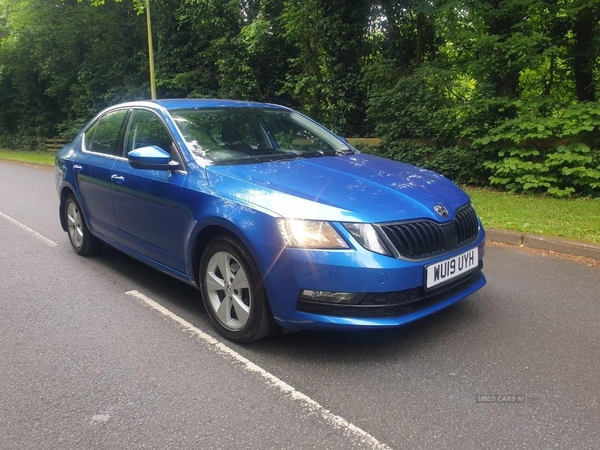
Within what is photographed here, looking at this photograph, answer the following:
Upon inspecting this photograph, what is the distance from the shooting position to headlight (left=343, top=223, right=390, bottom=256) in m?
2.95

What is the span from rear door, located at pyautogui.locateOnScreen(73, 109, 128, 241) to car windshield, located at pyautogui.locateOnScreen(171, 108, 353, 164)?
996mm

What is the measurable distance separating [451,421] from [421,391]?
303 mm

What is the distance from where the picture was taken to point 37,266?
17.8 ft

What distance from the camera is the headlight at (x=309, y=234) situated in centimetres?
296

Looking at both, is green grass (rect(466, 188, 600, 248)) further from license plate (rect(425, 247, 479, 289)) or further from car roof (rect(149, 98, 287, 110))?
car roof (rect(149, 98, 287, 110))

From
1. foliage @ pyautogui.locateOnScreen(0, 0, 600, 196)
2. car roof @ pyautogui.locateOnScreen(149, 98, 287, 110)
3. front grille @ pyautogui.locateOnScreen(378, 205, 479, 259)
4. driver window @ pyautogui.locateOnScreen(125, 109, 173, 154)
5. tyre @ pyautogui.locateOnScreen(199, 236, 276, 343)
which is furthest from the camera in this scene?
foliage @ pyautogui.locateOnScreen(0, 0, 600, 196)

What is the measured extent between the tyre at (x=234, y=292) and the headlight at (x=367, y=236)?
665 millimetres

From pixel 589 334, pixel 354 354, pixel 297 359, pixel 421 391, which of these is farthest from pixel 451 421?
pixel 589 334

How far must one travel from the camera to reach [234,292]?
11.2 ft

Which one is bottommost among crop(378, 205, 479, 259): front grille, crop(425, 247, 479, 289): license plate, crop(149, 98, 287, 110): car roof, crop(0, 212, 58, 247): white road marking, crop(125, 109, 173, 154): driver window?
crop(0, 212, 58, 247): white road marking

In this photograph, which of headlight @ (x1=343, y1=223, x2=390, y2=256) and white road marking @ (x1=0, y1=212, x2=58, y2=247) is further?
white road marking @ (x1=0, y1=212, x2=58, y2=247)

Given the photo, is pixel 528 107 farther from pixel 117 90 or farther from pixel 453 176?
pixel 117 90

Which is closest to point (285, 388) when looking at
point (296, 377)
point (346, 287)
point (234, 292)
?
point (296, 377)

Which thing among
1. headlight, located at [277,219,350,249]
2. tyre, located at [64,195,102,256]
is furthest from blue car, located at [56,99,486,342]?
tyre, located at [64,195,102,256]
